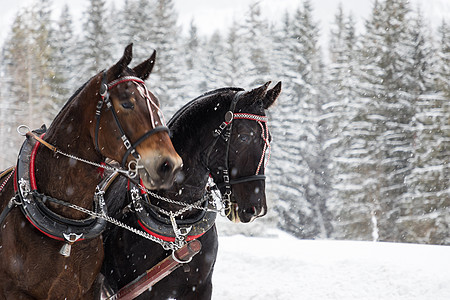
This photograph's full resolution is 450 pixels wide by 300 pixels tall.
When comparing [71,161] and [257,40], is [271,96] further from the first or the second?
[257,40]

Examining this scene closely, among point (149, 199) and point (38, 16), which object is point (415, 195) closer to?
point (149, 199)

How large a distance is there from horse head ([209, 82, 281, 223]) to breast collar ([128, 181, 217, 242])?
280 mm

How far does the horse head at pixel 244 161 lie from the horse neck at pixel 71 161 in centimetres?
117

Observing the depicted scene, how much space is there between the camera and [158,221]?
157 inches

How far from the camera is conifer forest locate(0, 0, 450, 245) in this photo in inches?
763

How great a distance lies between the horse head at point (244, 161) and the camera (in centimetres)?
393

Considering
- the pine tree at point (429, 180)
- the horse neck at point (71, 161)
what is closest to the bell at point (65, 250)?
the horse neck at point (71, 161)

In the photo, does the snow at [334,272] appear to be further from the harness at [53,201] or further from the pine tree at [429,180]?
the pine tree at [429,180]

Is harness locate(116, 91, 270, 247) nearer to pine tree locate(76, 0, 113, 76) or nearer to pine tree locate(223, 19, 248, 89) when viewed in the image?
pine tree locate(223, 19, 248, 89)


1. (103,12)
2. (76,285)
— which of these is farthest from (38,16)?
(76,285)

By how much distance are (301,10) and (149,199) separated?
83.8 ft

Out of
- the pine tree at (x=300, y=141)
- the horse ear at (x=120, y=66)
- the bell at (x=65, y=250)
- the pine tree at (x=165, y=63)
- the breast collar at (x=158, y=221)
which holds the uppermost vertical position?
the horse ear at (x=120, y=66)

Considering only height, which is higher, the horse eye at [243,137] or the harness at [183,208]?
the horse eye at [243,137]

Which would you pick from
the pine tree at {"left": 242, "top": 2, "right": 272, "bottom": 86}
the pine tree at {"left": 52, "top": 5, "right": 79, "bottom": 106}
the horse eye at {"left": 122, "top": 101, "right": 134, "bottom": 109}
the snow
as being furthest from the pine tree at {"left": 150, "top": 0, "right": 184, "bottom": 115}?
the horse eye at {"left": 122, "top": 101, "right": 134, "bottom": 109}
